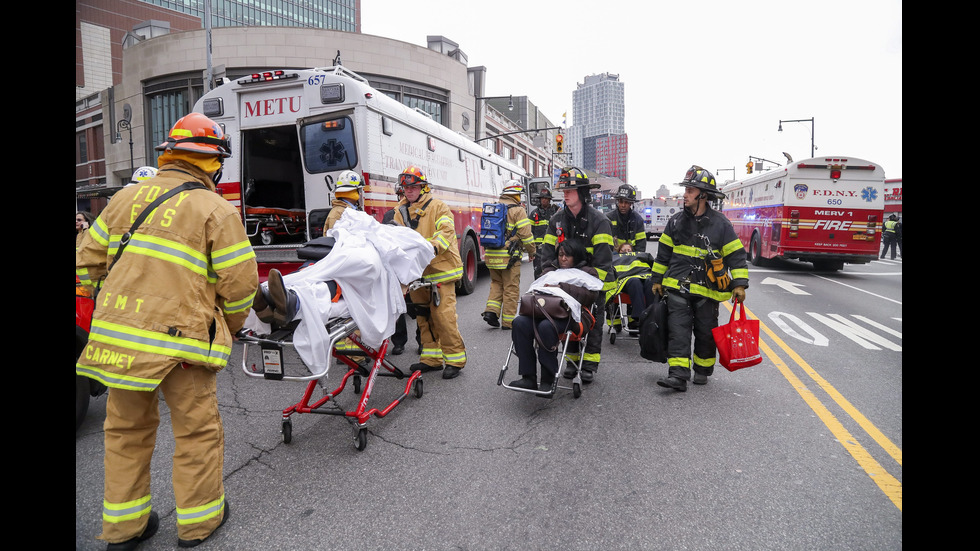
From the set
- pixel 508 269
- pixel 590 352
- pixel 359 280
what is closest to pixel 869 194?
pixel 508 269

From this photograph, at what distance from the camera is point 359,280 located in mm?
3885

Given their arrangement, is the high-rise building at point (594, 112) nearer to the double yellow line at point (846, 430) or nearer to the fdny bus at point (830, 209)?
the fdny bus at point (830, 209)

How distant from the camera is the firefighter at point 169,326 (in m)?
2.46

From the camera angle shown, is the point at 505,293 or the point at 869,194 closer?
the point at 505,293

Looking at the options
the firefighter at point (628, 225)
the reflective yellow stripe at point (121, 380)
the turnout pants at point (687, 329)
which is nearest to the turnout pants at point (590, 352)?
the turnout pants at point (687, 329)

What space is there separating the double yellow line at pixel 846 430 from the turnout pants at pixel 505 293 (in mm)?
3301

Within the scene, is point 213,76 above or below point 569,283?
above

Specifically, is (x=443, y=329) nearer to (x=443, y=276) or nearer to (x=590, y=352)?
(x=443, y=276)

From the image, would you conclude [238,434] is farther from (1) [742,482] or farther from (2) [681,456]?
(1) [742,482]

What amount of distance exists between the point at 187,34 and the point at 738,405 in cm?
3079

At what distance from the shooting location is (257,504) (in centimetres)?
305

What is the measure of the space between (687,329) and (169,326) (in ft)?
13.8

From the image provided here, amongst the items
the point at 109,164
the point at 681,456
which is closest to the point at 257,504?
the point at 681,456

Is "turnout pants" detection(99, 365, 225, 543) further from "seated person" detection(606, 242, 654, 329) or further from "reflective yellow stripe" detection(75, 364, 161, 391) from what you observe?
"seated person" detection(606, 242, 654, 329)
